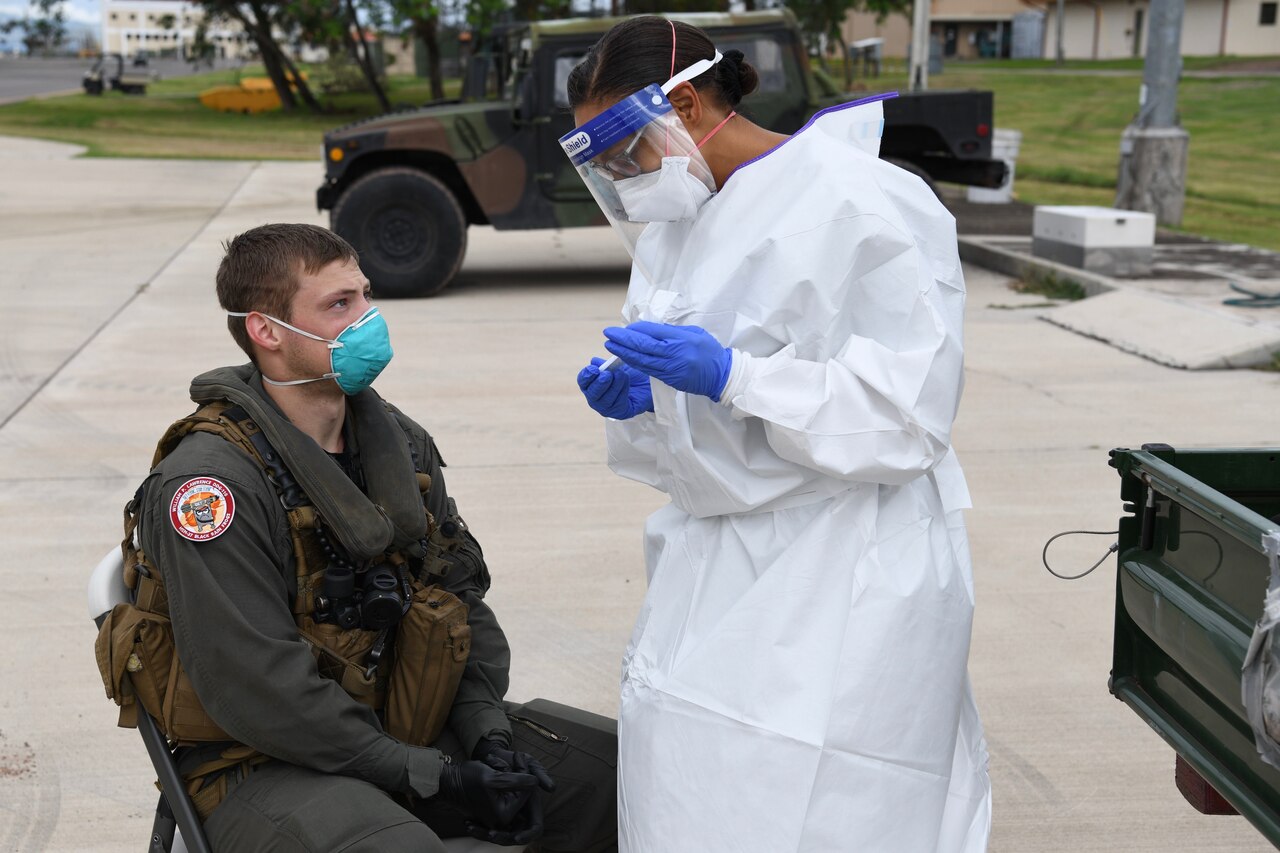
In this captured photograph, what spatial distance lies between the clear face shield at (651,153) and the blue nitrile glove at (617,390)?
0.93 ft

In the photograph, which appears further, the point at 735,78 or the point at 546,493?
Answer: the point at 546,493

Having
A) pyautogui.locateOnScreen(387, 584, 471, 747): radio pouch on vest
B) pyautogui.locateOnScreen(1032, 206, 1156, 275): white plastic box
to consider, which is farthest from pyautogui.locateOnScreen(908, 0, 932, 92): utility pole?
pyautogui.locateOnScreen(387, 584, 471, 747): radio pouch on vest

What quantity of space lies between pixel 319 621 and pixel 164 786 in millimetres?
356

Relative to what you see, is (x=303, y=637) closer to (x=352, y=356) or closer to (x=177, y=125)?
(x=352, y=356)

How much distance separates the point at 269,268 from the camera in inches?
97.9

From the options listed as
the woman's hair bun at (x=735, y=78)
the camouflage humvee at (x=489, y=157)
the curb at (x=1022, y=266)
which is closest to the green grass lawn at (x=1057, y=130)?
the curb at (x=1022, y=266)

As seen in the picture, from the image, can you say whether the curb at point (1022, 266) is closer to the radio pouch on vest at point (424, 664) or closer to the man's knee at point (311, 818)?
the radio pouch on vest at point (424, 664)

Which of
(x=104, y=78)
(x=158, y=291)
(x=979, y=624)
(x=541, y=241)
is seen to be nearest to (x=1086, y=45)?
(x=104, y=78)

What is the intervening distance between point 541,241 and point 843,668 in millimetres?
12576

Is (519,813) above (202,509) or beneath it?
beneath

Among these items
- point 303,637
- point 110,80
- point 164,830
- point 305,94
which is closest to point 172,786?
point 164,830

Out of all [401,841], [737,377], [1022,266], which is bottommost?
[1022,266]

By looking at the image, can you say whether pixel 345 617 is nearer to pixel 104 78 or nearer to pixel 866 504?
pixel 866 504

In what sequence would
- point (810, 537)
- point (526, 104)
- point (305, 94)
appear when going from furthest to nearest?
point (305, 94) < point (526, 104) < point (810, 537)
